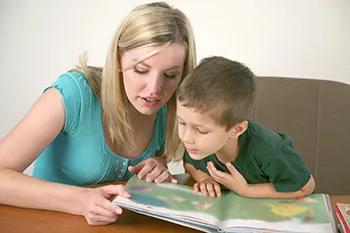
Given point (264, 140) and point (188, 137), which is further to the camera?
point (264, 140)

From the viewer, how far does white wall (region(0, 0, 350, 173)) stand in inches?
89.1

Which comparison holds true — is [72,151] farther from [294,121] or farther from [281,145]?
[294,121]

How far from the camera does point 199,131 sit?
42.9 inches

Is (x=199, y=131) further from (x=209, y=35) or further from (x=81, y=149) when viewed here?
(x=209, y=35)

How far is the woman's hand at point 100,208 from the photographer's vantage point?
938 millimetres

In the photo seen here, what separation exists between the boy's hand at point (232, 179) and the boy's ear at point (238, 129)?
2.9 inches

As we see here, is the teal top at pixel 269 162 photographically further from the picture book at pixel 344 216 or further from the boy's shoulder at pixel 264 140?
the picture book at pixel 344 216

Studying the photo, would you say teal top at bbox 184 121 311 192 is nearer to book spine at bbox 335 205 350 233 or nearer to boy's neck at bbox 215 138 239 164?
boy's neck at bbox 215 138 239 164

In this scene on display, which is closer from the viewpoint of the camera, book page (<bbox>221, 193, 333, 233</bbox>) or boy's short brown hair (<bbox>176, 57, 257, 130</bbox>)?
book page (<bbox>221, 193, 333, 233</bbox>)

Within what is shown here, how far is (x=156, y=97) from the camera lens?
3.98 ft

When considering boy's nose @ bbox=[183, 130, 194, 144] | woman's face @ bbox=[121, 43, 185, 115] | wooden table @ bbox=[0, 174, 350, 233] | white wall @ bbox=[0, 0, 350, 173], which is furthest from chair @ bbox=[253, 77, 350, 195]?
wooden table @ bbox=[0, 174, 350, 233]

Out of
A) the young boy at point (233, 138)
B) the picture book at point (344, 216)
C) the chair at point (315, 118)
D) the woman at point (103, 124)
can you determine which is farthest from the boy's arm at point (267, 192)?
the chair at point (315, 118)

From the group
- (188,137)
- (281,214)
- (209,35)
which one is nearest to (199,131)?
(188,137)

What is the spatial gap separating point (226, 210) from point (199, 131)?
19cm
